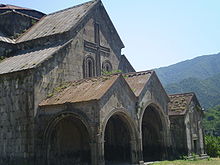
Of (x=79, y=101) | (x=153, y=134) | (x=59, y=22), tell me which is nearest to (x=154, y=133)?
(x=153, y=134)

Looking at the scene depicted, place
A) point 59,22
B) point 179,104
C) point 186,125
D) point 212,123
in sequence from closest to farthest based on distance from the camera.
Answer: point 186,125
point 59,22
point 179,104
point 212,123

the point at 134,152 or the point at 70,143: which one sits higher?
the point at 70,143

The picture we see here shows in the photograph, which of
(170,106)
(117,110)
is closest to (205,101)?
(170,106)

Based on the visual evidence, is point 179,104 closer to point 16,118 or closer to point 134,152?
point 134,152

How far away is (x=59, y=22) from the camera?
2355 cm

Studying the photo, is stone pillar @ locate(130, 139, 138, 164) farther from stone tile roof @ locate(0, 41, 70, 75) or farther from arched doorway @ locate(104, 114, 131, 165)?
stone tile roof @ locate(0, 41, 70, 75)

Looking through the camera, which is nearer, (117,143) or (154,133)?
(117,143)

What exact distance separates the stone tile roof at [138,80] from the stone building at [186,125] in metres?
4.42

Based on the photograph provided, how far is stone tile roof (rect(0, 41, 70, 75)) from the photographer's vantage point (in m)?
18.8

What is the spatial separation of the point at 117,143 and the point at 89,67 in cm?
574

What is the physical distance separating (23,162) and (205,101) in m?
111

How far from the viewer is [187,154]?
22547 millimetres

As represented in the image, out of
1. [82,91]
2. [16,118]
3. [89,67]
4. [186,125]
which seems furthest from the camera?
[89,67]

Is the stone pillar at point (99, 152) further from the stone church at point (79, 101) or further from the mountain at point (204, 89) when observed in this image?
the mountain at point (204, 89)
